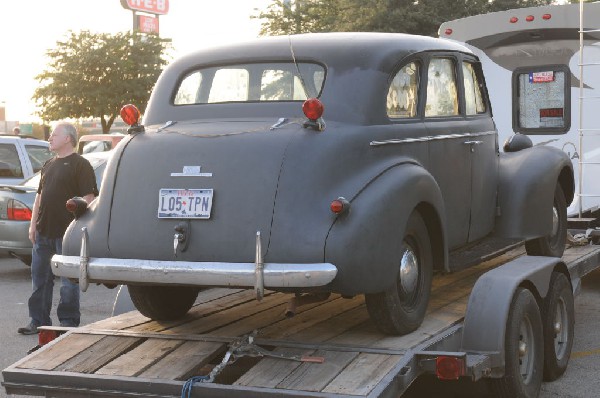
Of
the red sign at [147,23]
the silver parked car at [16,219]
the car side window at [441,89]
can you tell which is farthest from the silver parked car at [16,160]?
the red sign at [147,23]

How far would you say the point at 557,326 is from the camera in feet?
21.1

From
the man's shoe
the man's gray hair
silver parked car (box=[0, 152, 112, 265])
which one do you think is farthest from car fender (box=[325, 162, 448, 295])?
silver parked car (box=[0, 152, 112, 265])

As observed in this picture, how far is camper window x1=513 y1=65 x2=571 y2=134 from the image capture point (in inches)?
429

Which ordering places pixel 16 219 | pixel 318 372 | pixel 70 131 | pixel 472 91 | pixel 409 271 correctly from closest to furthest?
pixel 318 372 < pixel 409 271 < pixel 472 91 < pixel 70 131 < pixel 16 219

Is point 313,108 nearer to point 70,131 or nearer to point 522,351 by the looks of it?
point 522,351

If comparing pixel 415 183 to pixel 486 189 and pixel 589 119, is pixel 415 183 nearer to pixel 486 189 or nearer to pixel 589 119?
pixel 486 189

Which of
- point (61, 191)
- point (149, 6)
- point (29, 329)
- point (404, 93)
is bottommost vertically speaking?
point (29, 329)

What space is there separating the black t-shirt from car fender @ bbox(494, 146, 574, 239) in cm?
317

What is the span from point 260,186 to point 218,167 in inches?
10.7

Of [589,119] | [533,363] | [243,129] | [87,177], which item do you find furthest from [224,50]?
[589,119]

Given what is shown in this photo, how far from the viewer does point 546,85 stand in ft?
36.3

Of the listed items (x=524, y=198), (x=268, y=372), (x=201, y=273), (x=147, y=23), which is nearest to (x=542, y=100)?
(x=524, y=198)

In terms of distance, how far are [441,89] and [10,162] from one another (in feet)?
30.7

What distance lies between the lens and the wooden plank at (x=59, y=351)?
200 inches
